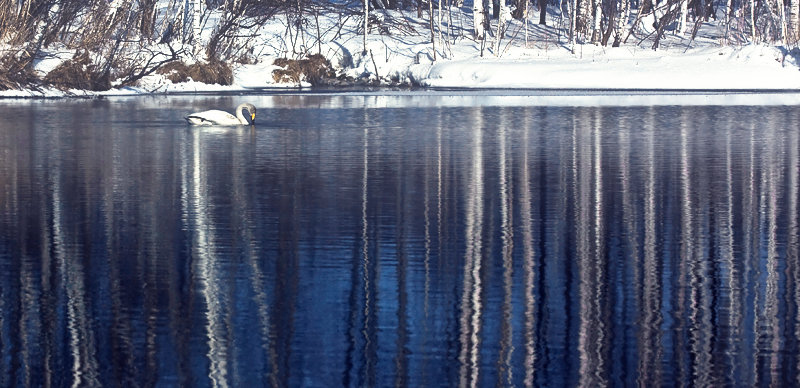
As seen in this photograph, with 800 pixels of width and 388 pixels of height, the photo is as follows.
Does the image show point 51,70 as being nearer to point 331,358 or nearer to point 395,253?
point 395,253

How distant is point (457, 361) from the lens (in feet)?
21.6

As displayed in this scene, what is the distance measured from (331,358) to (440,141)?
13335 millimetres

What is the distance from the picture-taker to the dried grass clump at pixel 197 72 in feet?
136

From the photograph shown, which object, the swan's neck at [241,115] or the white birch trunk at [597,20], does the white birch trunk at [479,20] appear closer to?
the white birch trunk at [597,20]

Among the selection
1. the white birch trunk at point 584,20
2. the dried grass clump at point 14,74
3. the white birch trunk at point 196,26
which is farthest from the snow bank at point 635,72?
the dried grass clump at point 14,74

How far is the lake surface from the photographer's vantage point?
6.58 metres

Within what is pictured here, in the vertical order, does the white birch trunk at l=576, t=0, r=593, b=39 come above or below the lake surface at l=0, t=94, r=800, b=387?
above

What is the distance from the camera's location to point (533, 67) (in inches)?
1726

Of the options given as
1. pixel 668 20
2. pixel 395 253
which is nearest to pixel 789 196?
pixel 395 253

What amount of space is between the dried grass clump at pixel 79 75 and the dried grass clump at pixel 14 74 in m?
0.55

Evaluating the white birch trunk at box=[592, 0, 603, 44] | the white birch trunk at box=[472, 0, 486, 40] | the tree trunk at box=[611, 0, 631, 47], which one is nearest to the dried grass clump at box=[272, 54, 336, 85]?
the white birch trunk at box=[472, 0, 486, 40]

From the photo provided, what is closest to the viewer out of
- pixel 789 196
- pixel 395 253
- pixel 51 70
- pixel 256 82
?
pixel 395 253

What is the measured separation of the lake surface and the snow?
58.0 feet

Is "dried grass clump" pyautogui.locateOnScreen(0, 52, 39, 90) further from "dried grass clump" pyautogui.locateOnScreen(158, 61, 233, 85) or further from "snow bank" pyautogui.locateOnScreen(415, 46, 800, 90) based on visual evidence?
"snow bank" pyautogui.locateOnScreen(415, 46, 800, 90)
